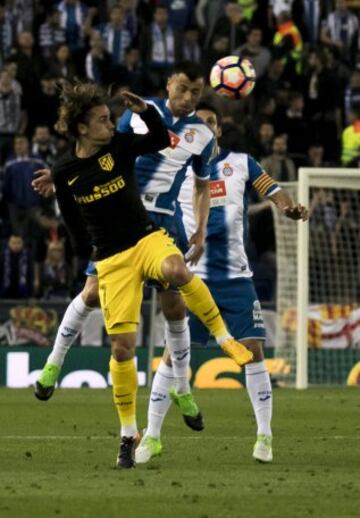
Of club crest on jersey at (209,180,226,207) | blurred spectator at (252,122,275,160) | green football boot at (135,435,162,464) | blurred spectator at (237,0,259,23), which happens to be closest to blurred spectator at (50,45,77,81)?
blurred spectator at (252,122,275,160)

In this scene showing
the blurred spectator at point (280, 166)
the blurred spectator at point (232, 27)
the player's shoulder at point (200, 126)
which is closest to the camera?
the player's shoulder at point (200, 126)

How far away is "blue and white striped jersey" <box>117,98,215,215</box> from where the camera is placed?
11000mm

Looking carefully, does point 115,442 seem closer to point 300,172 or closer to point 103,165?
point 103,165

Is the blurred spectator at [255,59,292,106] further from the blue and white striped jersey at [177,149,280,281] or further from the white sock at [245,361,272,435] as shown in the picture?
the white sock at [245,361,272,435]

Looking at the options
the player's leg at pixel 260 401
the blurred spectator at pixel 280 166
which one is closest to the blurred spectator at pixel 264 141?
the blurred spectator at pixel 280 166

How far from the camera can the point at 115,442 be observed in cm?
1177

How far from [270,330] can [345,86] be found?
723 cm

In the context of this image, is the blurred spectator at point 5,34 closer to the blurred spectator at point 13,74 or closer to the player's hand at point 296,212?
the blurred spectator at point 13,74

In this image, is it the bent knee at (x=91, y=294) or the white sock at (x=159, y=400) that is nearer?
the white sock at (x=159, y=400)

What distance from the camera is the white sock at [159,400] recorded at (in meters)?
10.6

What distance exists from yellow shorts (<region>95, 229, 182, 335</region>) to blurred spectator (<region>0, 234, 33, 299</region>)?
10777 mm

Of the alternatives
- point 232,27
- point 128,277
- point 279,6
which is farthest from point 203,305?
point 279,6

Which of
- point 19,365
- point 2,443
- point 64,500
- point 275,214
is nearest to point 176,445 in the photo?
point 2,443

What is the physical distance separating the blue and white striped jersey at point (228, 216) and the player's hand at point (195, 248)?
43 cm
